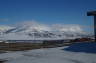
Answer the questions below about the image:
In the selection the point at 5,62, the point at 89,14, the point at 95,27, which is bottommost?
the point at 5,62

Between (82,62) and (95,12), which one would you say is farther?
(95,12)

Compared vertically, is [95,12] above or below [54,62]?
above

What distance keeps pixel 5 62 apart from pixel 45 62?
3874mm

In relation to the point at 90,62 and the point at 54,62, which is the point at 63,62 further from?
the point at 90,62

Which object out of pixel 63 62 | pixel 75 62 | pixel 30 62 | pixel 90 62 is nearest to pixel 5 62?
pixel 30 62

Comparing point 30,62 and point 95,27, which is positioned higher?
point 95,27

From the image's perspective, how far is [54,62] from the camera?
1683 centimetres

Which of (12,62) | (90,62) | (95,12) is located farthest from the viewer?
(95,12)

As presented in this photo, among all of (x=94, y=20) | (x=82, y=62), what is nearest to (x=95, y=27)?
(x=94, y=20)

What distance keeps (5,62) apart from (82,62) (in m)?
7.15

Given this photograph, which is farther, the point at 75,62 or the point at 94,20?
the point at 94,20

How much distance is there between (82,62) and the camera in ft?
54.2

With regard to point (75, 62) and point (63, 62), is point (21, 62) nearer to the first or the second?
point (63, 62)

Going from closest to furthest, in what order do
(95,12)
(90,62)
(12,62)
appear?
(90,62), (12,62), (95,12)
